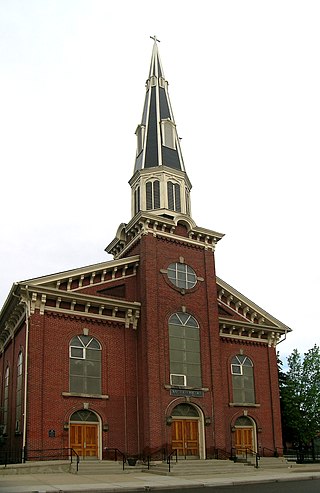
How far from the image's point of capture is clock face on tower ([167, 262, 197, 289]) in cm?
3266

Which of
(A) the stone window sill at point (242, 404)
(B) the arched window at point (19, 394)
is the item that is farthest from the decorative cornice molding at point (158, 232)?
(A) the stone window sill at point (242, 404)

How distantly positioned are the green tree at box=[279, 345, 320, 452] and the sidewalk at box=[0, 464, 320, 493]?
13.0m

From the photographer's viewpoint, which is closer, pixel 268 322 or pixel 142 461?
pixel 142 461

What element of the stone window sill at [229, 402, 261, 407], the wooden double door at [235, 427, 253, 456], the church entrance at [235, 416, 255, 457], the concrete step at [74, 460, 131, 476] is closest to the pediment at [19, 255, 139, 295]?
the concrete step at [74, 460, 131, 476]

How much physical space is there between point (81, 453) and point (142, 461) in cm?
312

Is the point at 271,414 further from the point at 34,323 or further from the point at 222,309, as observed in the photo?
the point at 34,323

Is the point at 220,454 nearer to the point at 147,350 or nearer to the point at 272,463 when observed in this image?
the point at 272,463

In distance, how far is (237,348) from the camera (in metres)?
34.9

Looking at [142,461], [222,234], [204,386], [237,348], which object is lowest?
[142,461]

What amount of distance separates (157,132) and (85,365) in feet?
56.5

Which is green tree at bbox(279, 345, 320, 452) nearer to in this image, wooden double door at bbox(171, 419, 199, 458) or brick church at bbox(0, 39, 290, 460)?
brick church at bbox(0, 39, 290, 460)

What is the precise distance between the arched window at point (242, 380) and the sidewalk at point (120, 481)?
6846 mm

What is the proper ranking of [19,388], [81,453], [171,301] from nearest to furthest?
[81,453]
[19,388]
[171,301]

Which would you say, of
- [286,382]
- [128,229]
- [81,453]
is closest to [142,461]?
[81,453]
